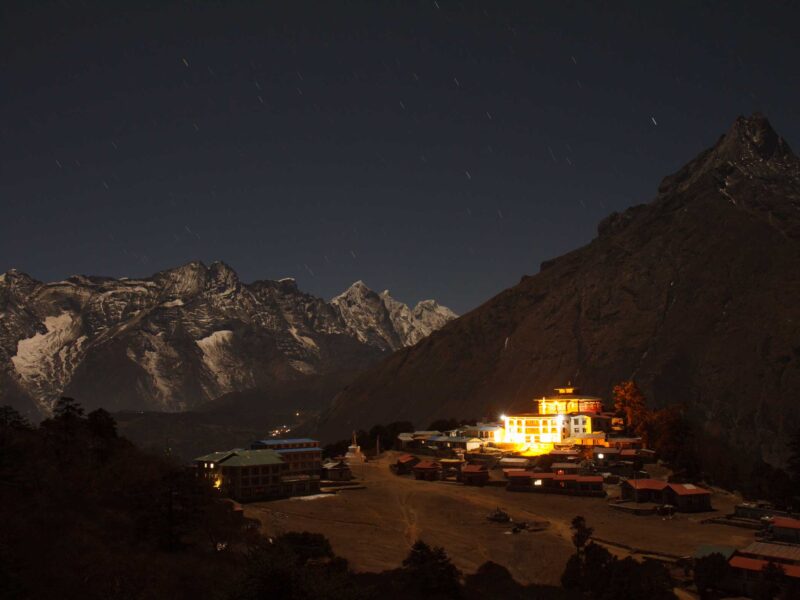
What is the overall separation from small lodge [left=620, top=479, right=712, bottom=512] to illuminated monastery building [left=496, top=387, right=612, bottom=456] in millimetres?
19579

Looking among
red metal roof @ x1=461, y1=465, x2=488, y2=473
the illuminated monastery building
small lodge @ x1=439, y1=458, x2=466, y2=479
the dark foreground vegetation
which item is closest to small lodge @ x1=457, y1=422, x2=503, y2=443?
the illuminated monastery building

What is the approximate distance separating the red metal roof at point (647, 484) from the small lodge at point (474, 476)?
16.3m

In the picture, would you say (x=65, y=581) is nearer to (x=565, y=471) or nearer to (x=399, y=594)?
(x=399, y=594)

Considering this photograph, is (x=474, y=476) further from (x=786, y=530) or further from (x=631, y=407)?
(x=786, y=530)

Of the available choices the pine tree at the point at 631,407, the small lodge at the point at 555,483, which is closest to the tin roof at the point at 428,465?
the small lodge at the point at 555,483

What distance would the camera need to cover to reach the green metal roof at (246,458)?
74.9m

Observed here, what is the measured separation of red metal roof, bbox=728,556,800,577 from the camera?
48.0 metres

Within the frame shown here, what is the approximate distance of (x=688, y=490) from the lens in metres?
70.2

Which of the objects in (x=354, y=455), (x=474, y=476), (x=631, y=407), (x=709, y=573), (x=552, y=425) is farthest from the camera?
(x=354, y=455)

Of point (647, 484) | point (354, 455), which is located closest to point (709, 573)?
point (647, 484)

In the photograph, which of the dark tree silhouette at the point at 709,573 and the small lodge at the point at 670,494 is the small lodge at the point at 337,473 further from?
the dark tree silhouette at the point at 709,573

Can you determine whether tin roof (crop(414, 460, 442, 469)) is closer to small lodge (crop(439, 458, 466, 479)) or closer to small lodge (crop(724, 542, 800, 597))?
small lodge (crop(439, 458, 466, 479))

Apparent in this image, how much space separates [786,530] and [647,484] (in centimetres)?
1648

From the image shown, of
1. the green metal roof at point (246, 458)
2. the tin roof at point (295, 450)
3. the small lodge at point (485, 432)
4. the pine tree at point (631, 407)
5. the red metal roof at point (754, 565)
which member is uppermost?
the pine tree at point (631, 407)
